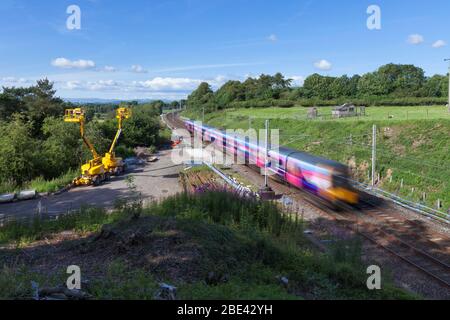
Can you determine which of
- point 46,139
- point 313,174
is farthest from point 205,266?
point 46,139

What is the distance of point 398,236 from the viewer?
51.2 ft

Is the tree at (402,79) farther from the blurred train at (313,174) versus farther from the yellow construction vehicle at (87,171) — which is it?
the yellow construction vehicle at (87,171)

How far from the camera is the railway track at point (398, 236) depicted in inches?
502

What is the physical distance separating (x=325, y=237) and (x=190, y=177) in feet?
50.0

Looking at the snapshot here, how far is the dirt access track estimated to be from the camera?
69.0ft

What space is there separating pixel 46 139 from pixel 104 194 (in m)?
18.2

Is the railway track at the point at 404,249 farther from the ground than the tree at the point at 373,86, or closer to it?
closer to it

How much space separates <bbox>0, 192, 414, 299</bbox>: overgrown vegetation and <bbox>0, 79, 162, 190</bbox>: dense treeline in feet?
59.4

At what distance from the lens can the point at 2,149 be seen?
91.0 feet

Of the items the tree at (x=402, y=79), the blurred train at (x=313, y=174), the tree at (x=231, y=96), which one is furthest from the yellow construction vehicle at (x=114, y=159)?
the tree at (x=231, y=96)

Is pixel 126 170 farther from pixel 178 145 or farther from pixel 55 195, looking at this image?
pixel 178 145

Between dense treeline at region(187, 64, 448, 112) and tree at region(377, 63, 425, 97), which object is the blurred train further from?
tree at region(377, 63, 425, 97)

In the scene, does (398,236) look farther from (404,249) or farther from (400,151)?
(400,151)

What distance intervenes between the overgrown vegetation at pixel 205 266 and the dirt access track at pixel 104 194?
898 centimetres
